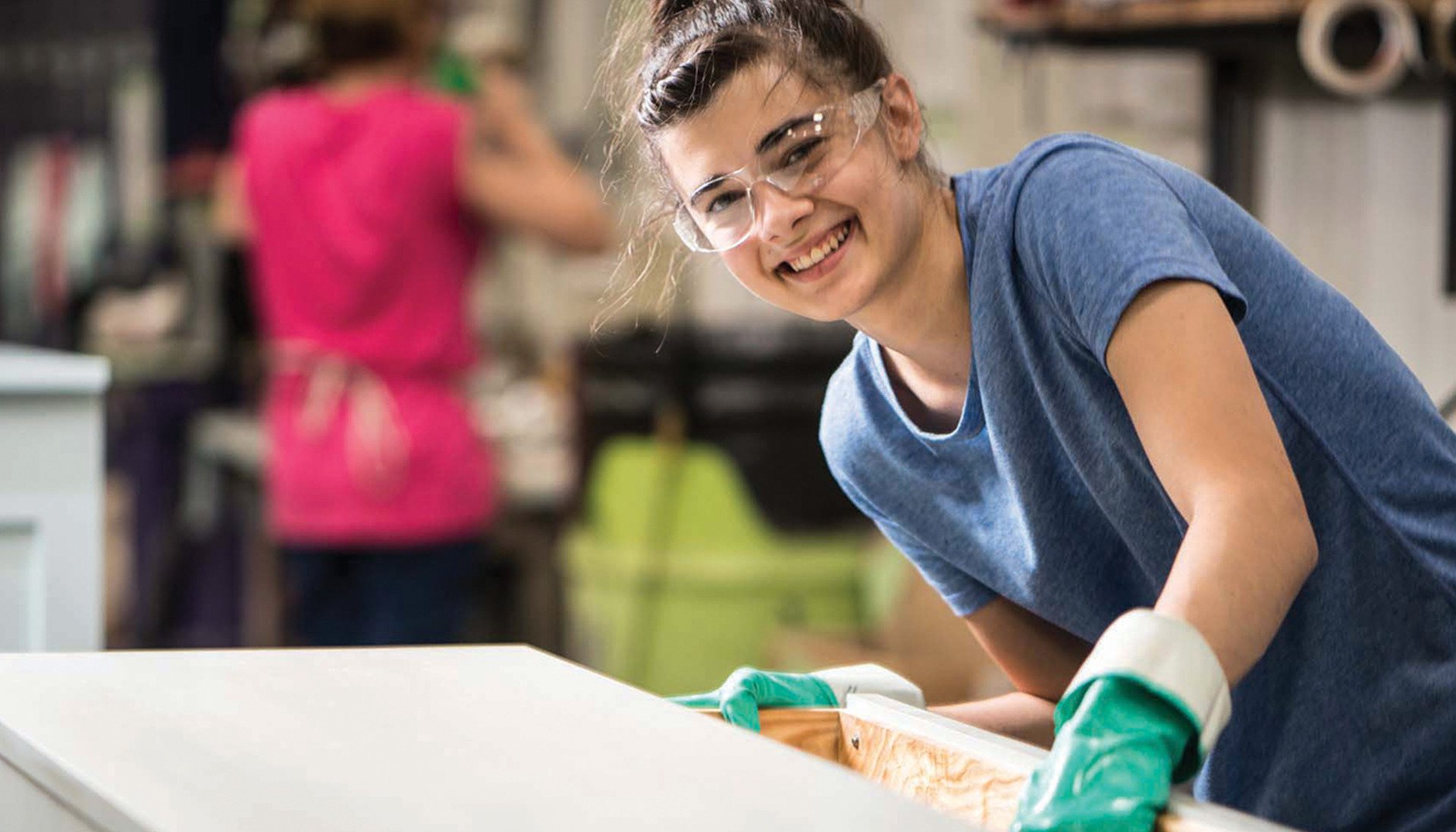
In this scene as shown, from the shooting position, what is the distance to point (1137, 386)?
97 centimetres

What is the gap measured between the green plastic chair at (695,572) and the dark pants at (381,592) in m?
0.70

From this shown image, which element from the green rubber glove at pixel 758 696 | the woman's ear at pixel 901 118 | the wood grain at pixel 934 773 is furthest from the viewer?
the woman's ear at pixel 901 118

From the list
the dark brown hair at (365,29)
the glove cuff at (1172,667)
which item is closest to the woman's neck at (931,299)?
the glove cuff at (1172,667)

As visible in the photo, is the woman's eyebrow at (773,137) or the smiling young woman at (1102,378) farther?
the woman's eyebrow at (773,137)

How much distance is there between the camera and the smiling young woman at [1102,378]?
0.97 meters

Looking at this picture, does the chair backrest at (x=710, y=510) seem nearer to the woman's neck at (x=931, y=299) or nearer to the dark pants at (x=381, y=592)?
the dark pants at (x=381, y=592)

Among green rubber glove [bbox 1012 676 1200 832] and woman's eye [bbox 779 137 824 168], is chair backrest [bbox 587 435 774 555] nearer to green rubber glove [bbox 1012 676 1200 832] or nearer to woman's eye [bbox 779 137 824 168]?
woman's eye [bbox 779 137 824 168]

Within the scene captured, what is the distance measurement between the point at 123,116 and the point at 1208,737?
184 inches

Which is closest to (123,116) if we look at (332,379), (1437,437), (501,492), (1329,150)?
(501,492)

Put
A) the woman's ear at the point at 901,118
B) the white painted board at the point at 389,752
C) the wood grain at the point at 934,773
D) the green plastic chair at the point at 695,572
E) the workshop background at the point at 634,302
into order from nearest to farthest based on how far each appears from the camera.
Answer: the white painted board at the point at 389,752 < the wood grain at the point at 934,773 < the woman's ear at the point at 901,118 < the workshop background at the point at 634,302 < the green plastic chair at the point at 695,572

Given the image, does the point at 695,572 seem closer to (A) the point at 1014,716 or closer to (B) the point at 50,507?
(B) the point at 50,507

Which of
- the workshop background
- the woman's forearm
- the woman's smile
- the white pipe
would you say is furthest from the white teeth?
the white pipe

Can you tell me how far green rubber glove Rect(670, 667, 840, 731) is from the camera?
1.07 meters

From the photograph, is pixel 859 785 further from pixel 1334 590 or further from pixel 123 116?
pixel 123 116
